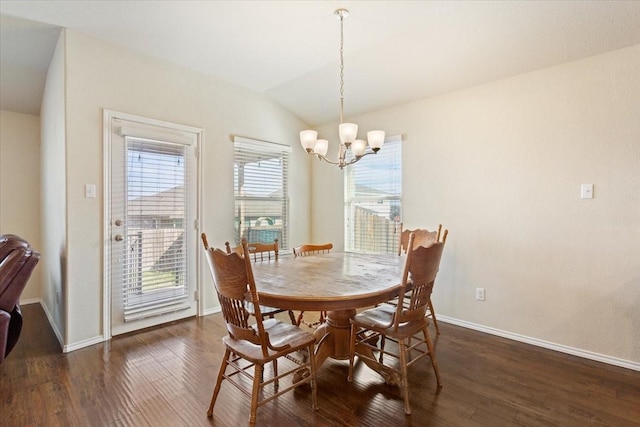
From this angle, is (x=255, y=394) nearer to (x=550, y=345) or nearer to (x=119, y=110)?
(x=550, y=345)

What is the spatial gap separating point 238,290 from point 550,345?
8.84ft

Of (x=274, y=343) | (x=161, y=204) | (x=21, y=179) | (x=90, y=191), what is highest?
(x=21, y=179)

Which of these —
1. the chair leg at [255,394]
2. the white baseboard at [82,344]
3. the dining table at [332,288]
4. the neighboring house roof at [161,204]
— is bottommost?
the white baseboard at [82,344]

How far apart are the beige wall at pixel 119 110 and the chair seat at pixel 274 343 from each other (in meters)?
1.74

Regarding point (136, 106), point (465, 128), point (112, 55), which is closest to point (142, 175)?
point (136, 106)

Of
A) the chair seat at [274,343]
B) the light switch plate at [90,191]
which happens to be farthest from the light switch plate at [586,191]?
the light switch plate at [90,191]

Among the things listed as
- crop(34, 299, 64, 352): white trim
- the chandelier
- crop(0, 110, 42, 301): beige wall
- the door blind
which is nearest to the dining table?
the chandelier

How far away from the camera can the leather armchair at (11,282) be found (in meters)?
2.06

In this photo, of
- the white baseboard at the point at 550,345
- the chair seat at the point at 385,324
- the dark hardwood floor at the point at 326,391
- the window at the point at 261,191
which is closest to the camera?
the dark hardwood floor at the point at 326,391

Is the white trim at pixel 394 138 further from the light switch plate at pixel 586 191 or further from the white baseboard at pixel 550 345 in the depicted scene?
the white baseboard at pixel 550 345

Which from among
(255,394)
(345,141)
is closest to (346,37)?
(345,141)

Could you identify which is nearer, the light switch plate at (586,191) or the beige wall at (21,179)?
the light switch plate at (586,191)

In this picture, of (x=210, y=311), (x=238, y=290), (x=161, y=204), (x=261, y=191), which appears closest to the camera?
(x=238, y=290)

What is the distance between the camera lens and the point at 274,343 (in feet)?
5.93
